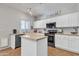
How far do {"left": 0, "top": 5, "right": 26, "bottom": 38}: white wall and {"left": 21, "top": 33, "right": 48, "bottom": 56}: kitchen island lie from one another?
37 cm

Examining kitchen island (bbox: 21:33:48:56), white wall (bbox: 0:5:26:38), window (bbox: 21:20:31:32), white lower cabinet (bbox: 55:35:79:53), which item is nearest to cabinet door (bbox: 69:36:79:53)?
white lower cabinet (bbox: 55:35:79:53)

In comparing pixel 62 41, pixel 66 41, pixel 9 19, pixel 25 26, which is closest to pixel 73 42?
pixel 66 41

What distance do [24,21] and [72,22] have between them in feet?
6.54

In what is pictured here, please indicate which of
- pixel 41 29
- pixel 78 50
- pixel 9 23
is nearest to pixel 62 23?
pixel 78 50

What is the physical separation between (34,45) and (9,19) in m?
0.86

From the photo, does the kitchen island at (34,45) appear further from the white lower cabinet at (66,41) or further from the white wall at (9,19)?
the white lower cabinet at (66,41)

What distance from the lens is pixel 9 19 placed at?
1.94 meters

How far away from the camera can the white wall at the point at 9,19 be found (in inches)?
70.3

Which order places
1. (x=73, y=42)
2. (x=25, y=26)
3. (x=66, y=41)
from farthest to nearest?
(x=66, y=41)
(x=73, y=42)
(x=25, y=26)

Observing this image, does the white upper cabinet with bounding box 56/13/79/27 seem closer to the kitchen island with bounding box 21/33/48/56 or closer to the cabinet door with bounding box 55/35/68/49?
the cabinet door with bounding box 55/35/68/49

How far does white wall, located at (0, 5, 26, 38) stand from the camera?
1.79 meters

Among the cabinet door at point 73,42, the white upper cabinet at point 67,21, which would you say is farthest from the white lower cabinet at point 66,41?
the white upper cabinet at point 67,21

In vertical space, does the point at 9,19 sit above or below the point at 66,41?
above

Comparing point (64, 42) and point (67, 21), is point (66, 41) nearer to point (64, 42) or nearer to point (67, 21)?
point (64, 42)
